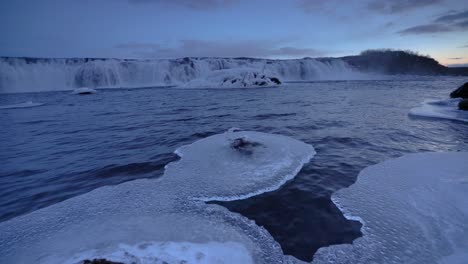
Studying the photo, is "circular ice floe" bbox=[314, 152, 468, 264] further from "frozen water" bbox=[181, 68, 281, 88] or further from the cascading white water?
the cascading white water

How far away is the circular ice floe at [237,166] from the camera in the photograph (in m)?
4.08

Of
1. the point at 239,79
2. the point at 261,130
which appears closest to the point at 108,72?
the point at 239,79

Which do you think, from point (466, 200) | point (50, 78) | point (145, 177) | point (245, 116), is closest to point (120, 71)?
point (50, 78)

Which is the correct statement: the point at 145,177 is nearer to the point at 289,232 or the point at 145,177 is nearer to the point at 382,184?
the point at 289,232

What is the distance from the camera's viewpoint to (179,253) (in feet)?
8.08

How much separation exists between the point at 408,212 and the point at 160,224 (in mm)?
3398

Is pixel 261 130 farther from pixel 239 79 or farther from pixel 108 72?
pixel 108 72

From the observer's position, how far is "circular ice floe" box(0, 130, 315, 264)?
8.21 feet

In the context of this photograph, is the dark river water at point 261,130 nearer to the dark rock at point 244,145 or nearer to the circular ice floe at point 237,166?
the circular ice floe at point 237,166

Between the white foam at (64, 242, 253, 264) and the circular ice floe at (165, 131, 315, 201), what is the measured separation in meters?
1.17

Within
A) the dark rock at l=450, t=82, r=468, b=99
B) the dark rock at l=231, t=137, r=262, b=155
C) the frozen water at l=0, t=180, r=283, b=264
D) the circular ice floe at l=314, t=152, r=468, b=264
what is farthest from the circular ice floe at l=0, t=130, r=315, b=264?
the dark rock at l=450, t=82, r=468, b=99

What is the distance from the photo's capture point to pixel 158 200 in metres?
3.72

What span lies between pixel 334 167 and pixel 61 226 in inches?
192

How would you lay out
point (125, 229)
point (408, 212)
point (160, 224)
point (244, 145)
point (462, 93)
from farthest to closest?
1. point (462, 93)
2. point (244, 145)
3. point (408, 212)
4. point (160, 224)
5. point (125, 229)
